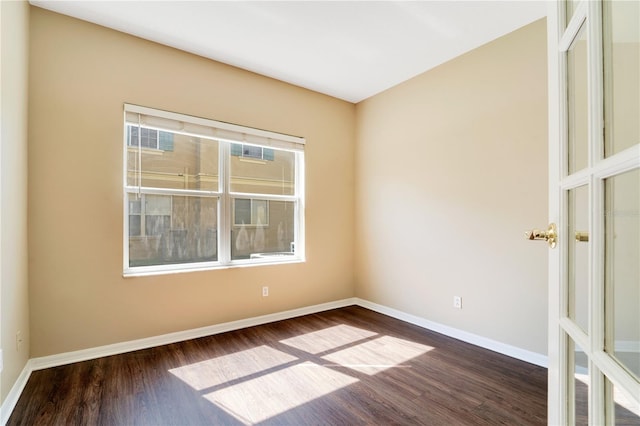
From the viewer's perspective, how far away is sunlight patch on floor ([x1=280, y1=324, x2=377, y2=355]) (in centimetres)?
276

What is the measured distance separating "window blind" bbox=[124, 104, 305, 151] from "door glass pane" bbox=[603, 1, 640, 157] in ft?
9.84

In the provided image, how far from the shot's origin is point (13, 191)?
196 cm

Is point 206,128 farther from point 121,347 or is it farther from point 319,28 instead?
point 121,347

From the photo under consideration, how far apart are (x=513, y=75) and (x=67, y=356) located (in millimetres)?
4347

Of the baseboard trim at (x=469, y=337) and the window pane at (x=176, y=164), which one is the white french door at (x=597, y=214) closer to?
the baseboard trim at (x=469, y=337)

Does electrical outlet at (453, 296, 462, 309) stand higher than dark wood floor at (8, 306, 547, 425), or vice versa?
electrical outlet at (453, 296, 462, 309)

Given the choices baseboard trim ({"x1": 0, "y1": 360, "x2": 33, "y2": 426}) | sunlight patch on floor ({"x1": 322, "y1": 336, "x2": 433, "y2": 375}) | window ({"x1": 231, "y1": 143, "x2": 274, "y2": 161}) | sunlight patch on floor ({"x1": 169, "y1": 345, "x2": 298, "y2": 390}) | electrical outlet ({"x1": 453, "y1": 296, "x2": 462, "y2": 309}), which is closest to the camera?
baseboard trim ({"x1": 0, "y1": 360, "x2": 33, "y2": 426})

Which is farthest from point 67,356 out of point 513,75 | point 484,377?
point 513,75

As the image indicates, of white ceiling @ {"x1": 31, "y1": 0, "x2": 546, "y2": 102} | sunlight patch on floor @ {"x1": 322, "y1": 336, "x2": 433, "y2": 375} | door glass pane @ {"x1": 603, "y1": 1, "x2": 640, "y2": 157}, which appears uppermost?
white ceiling @ {"x1": 31, "y1": 0, "x2": 546, "y2": 102}

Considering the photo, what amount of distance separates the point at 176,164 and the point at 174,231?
66 centimetres

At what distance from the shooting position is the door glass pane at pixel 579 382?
Result: 71cm

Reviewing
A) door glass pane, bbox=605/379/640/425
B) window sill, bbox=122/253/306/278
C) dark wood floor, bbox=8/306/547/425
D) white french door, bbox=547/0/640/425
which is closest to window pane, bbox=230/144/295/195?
window sill, bbox=122/253/306/278

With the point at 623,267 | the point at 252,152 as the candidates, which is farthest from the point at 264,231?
the point at 623,267

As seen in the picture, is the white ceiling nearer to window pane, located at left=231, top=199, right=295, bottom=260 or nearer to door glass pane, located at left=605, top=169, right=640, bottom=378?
window pane, located at left=231, top=199, right=295, bottom=260
